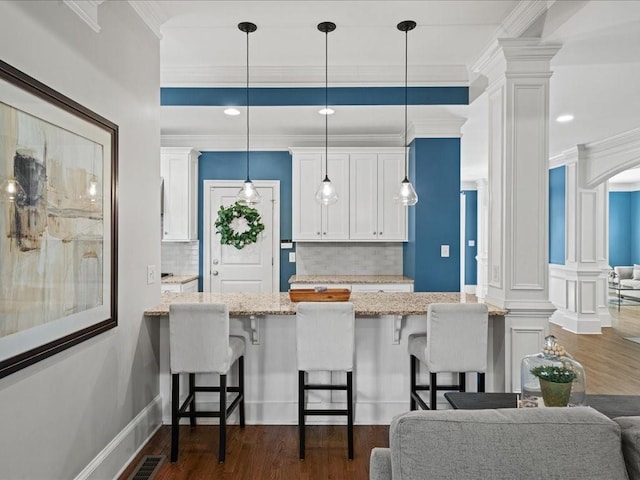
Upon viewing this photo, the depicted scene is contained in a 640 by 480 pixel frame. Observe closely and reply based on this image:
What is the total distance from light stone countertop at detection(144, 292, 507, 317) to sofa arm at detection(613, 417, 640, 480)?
1692 millimetres

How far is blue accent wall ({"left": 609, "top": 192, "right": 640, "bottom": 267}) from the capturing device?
1087 cm

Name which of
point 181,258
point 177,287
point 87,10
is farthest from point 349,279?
point 87,10

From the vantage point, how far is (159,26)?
3010 mm

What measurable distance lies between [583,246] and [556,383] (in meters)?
5.85

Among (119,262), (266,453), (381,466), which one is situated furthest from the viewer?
(266,453)

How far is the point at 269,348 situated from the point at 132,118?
1.81 m

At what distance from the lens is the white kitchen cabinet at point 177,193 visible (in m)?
5.27

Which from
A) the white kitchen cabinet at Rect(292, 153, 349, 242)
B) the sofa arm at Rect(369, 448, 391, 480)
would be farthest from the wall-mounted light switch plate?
the white kitchen cabinet at Rect(292, 153, 349, 242)

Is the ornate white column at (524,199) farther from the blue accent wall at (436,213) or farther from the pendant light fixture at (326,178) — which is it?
the blue accent wall at (436,213)

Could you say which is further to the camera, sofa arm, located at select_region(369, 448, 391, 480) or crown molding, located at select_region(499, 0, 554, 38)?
crown molding, located at select_region(499, 0, 554, 38)

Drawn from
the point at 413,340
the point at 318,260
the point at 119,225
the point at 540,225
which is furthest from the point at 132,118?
the point at 318,260

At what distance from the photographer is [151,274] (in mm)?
2975

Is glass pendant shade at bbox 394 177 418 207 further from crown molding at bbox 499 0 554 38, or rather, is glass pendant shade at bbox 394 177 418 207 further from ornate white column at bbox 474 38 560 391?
crown molding at bbox 499 0 554 38

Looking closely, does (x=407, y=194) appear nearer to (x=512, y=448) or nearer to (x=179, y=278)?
(x=512, y=448)
